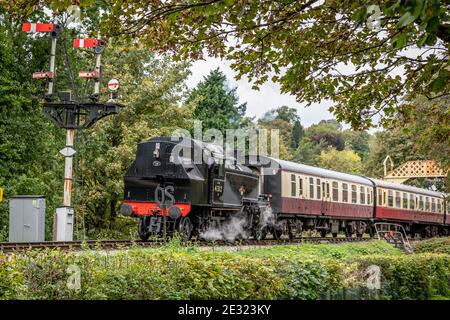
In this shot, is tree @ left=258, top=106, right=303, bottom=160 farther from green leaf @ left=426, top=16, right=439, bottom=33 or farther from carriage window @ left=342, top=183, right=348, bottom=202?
green leaf @ left=426, top=16, right=439, bottom=33

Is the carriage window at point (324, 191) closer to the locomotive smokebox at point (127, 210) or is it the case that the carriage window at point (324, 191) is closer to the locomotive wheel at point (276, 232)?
the locomotive wheel at point (276, 232)

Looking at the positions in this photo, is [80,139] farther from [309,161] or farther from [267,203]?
[309,161]

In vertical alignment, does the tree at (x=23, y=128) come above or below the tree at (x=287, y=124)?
below

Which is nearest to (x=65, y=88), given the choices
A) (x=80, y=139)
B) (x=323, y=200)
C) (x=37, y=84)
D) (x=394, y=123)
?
(x=37, y=84)

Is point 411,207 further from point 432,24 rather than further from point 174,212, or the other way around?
point 432,24

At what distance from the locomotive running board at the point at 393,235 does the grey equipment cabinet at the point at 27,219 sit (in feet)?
42.2

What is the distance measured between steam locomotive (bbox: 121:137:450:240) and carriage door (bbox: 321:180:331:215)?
0.05 m

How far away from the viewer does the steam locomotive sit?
20.0m

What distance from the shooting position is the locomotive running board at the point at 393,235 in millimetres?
25122

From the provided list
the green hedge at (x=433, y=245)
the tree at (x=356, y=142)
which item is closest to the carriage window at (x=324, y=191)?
the green hedge at (x=433, y=245)

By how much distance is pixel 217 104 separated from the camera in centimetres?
5788

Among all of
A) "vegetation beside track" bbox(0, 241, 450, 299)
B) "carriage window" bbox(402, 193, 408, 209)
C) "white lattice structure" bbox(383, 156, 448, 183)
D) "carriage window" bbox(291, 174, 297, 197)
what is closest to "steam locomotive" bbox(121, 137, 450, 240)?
"carriage window" bbox(291, 174, 297, 197)

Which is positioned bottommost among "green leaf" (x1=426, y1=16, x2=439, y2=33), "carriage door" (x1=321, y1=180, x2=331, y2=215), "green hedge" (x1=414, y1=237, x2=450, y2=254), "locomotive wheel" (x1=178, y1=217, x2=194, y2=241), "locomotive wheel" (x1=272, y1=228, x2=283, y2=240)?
"green hedge" (x1=414, y1=237, x2=450, y2=254)

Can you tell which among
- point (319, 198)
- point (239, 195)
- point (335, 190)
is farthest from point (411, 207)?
point (239, 195)
